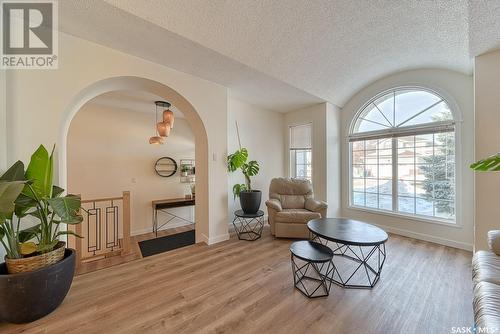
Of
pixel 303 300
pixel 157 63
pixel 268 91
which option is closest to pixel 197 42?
pixel 157 63

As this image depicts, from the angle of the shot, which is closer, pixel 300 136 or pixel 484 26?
pixel 484 26

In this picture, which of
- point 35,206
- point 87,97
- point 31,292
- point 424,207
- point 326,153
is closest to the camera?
point 31,292

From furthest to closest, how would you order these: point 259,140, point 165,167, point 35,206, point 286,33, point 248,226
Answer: point 165,167 → point 259,140 → point 248,226 → point 286,33 → point 35,206

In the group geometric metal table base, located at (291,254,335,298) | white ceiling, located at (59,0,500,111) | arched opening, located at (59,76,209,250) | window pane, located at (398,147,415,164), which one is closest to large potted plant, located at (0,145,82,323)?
arched opening, located at (59,76,209,250)

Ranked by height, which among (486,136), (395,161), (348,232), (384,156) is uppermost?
(486,136)

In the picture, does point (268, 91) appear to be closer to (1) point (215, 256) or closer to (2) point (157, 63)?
(2) point (157, 63)

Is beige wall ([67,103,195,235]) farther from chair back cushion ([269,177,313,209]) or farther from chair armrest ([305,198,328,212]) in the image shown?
chair armrest ([305,198,328,212])

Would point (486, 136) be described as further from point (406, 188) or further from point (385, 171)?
point (385, 171)

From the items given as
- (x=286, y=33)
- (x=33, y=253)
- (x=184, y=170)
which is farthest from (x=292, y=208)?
(x=33, y=253)

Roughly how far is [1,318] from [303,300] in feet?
8.45

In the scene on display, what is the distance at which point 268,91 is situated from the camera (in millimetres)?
3701

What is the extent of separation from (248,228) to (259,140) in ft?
7.03

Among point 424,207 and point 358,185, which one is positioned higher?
point 358,185

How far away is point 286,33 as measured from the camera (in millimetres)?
2354
